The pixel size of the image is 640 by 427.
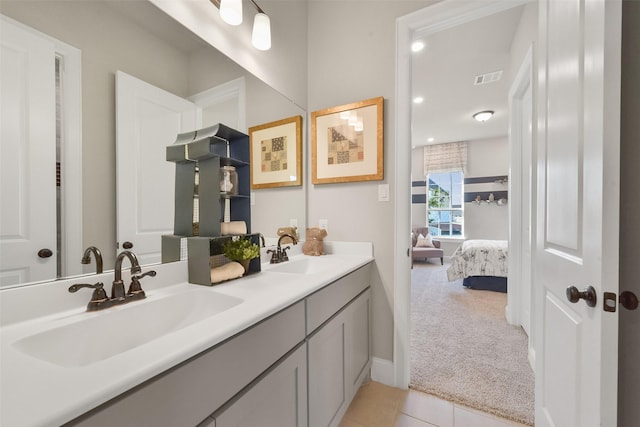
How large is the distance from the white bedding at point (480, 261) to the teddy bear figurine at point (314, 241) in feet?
9.43

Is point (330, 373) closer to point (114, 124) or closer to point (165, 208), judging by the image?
point (165, 208)

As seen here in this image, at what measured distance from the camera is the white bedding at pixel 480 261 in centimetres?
371

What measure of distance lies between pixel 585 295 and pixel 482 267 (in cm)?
330

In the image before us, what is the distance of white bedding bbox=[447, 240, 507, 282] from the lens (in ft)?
12.2

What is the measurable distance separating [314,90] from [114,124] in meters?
1.42

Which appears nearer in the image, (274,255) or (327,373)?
(327,373)

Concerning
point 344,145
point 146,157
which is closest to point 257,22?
point 344,145

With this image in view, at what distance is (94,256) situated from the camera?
91cm

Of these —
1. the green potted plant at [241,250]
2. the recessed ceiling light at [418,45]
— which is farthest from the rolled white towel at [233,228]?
the recessed ceiling light at [418,45]

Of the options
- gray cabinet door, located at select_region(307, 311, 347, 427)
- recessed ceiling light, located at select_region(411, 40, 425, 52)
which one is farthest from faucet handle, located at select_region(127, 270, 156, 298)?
recessed ceiling light, located at select_region(411, 40, 425, 52)

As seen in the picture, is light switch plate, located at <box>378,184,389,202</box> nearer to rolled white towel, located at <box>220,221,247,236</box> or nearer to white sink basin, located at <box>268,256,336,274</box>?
white sink basin, located at <box>268,256,336,274</box>

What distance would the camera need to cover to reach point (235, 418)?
2.34 feet

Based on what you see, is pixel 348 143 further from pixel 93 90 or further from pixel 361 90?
pixel 93 90

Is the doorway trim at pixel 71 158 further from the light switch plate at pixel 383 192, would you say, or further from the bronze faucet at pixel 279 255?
the light switch plate at pixel 383 192
